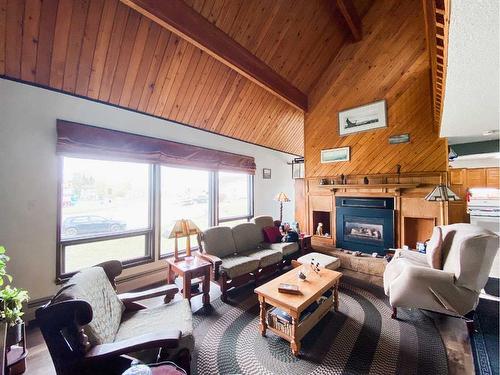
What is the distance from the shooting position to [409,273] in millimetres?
2234

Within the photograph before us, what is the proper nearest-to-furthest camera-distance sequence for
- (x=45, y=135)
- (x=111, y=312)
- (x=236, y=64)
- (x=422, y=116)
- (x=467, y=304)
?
1. (x=111, y=312)
2. (x=467, y=304)
3. (x=45, y=135)
4. (x=236, y=64)
5. (x=422, y=116)

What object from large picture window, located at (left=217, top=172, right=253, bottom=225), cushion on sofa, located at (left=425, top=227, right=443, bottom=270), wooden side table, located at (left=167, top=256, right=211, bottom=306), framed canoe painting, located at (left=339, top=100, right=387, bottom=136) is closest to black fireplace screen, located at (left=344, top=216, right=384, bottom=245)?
cushion on sofa, located at (left=425, top=227, right=443, bottom=270)

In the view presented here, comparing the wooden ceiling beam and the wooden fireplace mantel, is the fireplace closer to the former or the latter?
the wooden fireplace mantel

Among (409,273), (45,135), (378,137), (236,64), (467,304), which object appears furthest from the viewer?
(378,137)

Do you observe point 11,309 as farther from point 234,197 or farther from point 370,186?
point 370,186

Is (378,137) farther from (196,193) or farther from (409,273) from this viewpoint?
(196,193)

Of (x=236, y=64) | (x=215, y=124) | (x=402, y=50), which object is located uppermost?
(x=402, y=50)

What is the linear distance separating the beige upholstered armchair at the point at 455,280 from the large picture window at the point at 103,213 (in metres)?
3.38

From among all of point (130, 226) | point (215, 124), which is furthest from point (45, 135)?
point (215, 124)

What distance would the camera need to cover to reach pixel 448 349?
1.94 meters

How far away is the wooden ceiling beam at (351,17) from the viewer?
367cm

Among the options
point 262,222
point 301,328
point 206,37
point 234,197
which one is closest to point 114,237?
point 262,222

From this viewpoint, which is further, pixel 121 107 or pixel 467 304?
pixel 121 107

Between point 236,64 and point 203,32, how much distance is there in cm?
62
